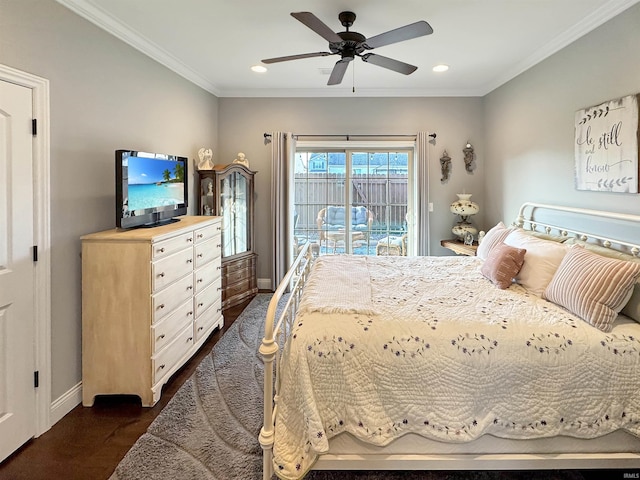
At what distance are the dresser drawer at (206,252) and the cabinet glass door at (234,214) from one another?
841 mm

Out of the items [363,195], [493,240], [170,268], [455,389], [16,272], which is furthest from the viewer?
[363,195]

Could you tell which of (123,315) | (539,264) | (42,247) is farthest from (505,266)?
(42,247)

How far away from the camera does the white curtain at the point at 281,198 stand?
16.7ft

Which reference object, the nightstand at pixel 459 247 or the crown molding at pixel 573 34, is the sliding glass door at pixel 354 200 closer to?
the nightstand at pixel 459 247

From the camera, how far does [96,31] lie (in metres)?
2.76

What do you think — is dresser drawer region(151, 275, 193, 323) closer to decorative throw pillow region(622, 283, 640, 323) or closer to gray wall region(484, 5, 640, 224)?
decorative throw pillow region(622, 283, 640, 323)

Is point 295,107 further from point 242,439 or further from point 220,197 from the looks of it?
point 242,439

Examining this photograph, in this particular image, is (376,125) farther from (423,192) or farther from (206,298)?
(206,298)

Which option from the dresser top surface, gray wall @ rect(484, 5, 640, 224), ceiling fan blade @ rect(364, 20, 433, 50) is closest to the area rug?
the dresser top surface

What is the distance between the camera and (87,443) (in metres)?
2.19

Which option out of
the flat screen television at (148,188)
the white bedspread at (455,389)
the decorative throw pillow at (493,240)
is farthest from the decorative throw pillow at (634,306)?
the flat screen television at (148,188)

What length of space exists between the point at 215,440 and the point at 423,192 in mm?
3845

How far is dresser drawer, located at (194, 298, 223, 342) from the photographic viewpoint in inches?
132

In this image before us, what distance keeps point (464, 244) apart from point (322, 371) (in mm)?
3609
